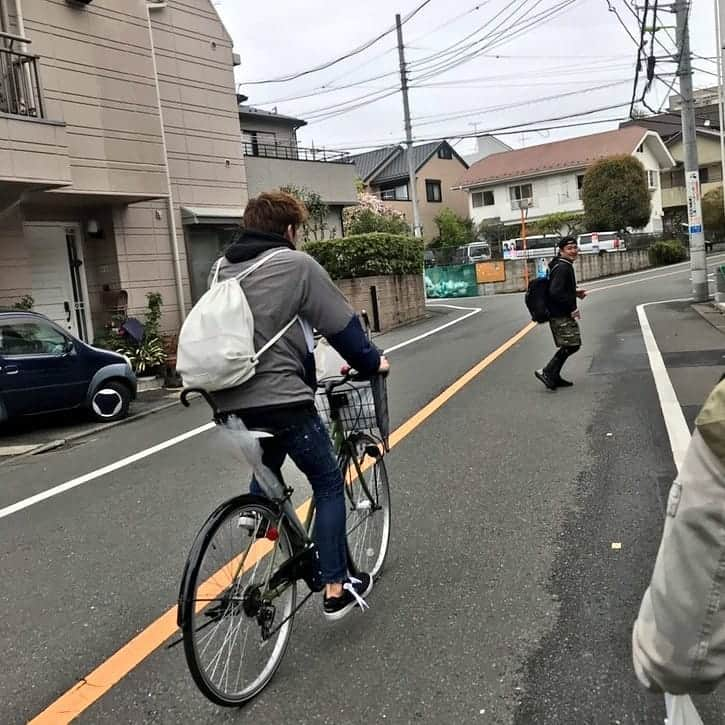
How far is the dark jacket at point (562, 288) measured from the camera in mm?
8812

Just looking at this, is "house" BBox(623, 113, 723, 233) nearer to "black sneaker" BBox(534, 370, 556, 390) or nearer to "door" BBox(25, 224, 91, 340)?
"door" BBox(25, 224, 91, 340)

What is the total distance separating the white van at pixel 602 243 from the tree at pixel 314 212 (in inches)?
660

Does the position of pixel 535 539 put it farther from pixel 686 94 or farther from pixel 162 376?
pixel 686 94

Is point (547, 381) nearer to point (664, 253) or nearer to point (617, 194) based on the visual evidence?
point (664, 253)

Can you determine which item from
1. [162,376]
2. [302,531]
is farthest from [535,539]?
[162,376]

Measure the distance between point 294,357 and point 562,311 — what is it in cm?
654

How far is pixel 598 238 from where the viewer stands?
35.2 m

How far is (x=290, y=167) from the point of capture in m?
20.4

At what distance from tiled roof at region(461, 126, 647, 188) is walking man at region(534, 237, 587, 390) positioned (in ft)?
123

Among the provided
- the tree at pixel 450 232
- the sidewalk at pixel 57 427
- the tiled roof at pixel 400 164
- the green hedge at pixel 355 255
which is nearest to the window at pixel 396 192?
the tiled roof at pixel 400 164

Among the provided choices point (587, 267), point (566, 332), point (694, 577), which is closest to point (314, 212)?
point (566, 332)

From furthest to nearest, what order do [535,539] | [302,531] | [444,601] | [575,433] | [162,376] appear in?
[162,376], [575,433], [535,539], [444,601], [302,531]

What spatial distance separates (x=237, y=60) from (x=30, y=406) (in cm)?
1142

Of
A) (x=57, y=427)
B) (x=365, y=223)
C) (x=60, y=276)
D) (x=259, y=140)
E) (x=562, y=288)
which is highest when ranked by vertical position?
(x=259, y=140)
